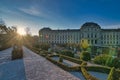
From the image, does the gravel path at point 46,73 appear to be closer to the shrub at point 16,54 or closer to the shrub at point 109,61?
the shrub at point 16,54

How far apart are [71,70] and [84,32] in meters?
63.4

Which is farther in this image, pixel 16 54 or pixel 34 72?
pixel 16 54

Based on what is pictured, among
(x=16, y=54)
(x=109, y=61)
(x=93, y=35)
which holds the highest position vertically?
(x=93, y=35)

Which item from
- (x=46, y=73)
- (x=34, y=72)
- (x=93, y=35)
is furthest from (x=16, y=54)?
(x=93, y=35)

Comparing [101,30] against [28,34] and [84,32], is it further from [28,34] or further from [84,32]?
[28,34]

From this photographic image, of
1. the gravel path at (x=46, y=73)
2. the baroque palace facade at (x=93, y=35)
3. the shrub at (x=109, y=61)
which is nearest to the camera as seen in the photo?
the gravel path at (x=46, y=73)

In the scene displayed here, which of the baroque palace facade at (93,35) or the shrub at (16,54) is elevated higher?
the baroque palace facade at (93,35)

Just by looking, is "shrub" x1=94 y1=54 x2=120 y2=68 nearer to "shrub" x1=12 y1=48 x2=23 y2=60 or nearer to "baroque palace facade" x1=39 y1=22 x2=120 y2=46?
"shrub" x1=12 y1=48 x2=23 y2=60

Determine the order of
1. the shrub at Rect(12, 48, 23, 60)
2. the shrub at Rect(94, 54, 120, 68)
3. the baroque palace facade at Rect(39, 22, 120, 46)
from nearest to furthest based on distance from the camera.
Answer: the shrub at Rect(94, 54, 120, 68) < the shrub at Rect(12, 48, 23, 60) < the baroque palace facade at Rect(39, 22, 120, 46)

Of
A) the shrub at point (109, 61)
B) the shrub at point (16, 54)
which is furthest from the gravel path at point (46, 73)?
the shrub at point (109, 61)

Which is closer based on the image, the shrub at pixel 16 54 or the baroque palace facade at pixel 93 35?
the shrub at pixel 16 54

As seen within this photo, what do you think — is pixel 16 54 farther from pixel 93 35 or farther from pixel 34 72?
pixel 93 35

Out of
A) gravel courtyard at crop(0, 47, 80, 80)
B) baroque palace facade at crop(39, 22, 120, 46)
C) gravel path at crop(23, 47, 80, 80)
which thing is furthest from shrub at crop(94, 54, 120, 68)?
baroque palace facade at crop(39, 22, 120, 46)

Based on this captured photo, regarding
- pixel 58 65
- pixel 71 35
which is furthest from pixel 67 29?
pixel 58 65
